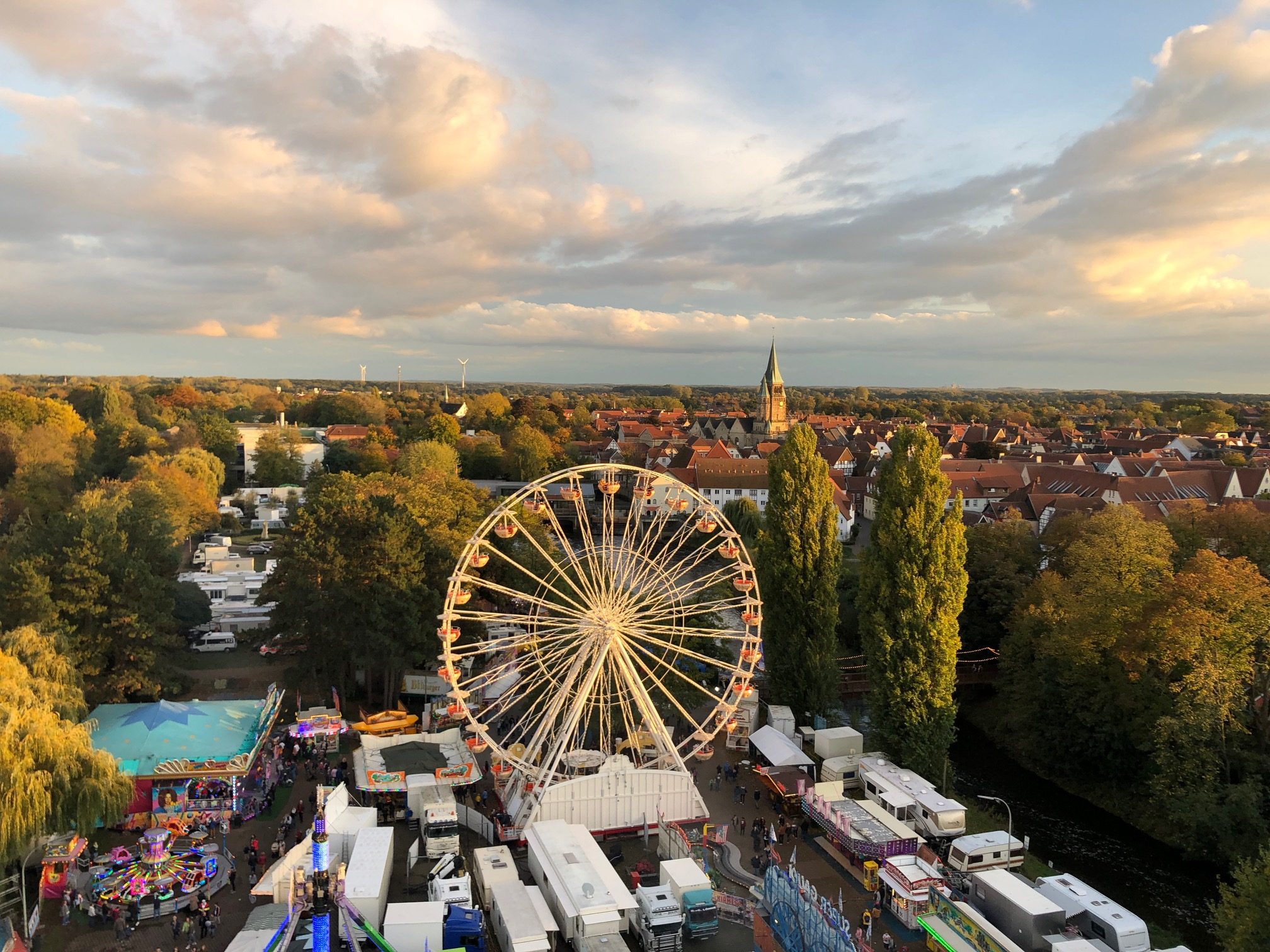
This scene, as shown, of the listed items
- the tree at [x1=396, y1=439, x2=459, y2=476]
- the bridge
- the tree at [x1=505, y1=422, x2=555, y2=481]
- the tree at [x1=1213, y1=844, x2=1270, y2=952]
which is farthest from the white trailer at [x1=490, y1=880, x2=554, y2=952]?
the tree at [x1=505, y1=422, x2=555, y2=481]

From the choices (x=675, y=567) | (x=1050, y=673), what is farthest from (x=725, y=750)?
(x=1050, y=673)

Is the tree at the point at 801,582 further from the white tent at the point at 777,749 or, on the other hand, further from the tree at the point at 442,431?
the tree at the point at 442,431

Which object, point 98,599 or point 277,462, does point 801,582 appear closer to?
point 98,599

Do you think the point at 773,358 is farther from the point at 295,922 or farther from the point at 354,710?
the point at 295,922

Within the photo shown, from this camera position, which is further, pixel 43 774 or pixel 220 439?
pixel 220 439

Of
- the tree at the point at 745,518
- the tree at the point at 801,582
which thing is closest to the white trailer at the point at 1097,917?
the tree at the point at 801,582

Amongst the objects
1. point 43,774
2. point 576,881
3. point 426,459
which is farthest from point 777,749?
point 426,459

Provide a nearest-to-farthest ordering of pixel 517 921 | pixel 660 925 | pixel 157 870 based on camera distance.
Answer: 1. pixel 517 921
2. pixel 660 925
3. pixel 157 870
